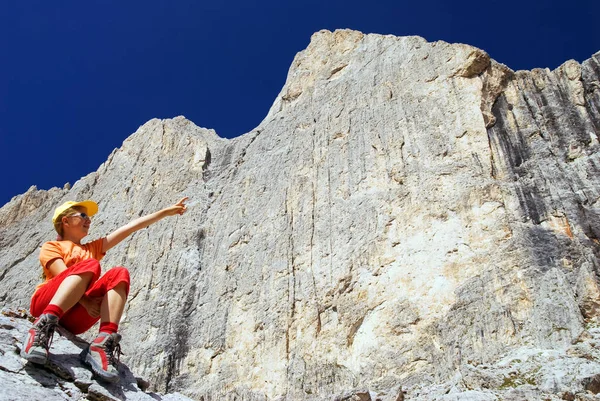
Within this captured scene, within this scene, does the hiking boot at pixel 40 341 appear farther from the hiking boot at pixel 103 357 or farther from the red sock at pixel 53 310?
the hiking boot at pixel 103 357

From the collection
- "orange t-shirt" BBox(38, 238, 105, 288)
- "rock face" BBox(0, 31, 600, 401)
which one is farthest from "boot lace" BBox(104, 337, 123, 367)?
"rock face" BBox(0, 31, 600, 401)

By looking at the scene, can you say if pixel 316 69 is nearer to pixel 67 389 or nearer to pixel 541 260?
pixel 541 260

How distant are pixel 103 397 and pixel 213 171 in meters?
19.9

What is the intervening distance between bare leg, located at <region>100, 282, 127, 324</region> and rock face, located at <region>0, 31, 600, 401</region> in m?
4.75

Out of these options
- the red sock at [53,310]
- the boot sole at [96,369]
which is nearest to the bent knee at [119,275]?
the red sock at [53,310]

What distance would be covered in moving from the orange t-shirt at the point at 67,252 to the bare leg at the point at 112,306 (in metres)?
0.83

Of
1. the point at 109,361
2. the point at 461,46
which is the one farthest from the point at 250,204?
the point at 109,361

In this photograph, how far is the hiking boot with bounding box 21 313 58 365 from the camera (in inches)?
306

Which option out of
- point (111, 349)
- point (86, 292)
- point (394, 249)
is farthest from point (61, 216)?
point (394, 249)

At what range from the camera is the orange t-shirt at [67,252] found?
927cm

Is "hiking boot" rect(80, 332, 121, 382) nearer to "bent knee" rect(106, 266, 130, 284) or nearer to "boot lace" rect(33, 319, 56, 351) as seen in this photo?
"boot lace" rect(33, 319, 56, 351)

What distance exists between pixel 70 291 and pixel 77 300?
19 centimetres

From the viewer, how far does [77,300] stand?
8562 millimetres

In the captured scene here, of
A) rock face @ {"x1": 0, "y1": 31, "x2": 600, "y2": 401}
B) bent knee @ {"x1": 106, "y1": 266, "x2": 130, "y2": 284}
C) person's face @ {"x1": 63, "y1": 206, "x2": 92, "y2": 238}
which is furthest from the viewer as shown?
rock face @ {"x1": 0, "y1": 31, "x2": 600, "y2": 401}
